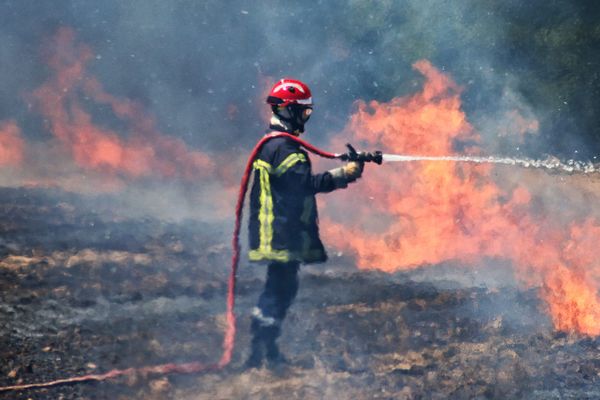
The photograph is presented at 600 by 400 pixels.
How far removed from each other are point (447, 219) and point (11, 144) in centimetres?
823

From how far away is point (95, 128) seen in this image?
1375 centimetres

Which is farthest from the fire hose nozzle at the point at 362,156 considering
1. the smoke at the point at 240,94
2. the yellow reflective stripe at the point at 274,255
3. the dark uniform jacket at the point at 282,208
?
the smoke at the point at 240,94

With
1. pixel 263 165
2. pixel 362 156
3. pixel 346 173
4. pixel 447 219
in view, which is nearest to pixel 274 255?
pixel 263 165

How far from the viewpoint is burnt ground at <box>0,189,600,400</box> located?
5.77 metres

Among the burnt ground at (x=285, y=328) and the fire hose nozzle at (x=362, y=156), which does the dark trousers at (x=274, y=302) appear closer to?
the burnt ground at (x=285, y=328)

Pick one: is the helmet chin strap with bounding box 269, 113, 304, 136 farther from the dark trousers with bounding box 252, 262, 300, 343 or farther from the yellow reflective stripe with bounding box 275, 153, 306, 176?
the dark trousers with bounding box 252, 262, 300, 343

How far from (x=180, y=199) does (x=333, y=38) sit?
156 inches

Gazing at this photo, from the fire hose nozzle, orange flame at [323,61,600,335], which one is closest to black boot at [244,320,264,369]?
the fire hose nozzle

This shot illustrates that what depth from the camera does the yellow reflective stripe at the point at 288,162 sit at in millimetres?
5883

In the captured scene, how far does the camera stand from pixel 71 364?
19.0 ft

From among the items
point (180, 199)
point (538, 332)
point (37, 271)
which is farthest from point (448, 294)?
point (180, 199)

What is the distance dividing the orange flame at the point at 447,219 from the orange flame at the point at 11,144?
616cm

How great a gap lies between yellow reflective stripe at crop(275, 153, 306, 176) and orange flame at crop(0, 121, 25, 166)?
28.6 ft

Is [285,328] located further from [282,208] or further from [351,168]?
[351,168]
